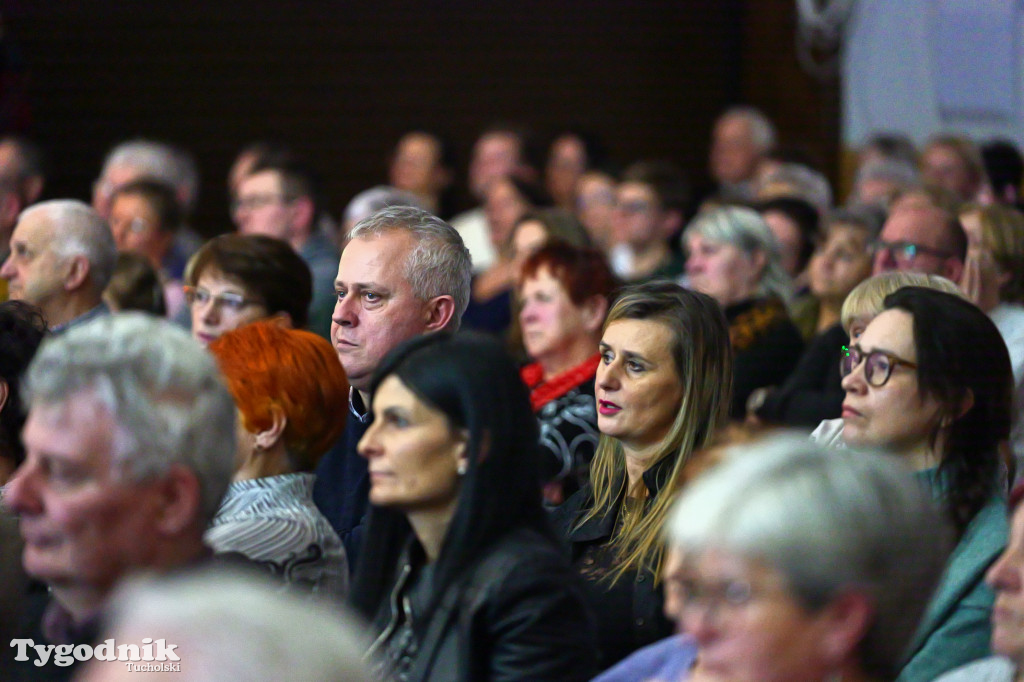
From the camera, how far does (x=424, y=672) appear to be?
1980 mm

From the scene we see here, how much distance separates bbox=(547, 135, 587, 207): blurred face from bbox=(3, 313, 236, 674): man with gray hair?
239 inches

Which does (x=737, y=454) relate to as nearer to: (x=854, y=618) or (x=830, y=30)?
(x=854, y=618)

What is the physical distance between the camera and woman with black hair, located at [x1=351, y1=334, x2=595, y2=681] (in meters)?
1.95

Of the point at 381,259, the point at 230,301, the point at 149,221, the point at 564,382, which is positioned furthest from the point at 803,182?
the point at 381,259

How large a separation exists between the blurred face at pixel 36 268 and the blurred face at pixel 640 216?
3007mm

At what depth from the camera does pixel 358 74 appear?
8.50 metres

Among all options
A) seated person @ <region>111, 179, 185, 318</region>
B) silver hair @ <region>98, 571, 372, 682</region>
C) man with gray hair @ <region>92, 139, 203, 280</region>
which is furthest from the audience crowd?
man with gray hair @ <region>92, 139, 203, 280</region>

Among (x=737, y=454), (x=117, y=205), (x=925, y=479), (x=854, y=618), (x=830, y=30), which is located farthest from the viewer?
(x=830, y=30)

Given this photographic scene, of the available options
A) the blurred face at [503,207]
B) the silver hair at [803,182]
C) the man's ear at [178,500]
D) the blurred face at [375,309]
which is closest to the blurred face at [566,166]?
the blurred face at [503,207]

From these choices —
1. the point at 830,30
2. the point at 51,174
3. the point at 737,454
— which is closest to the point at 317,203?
the point at 51,174

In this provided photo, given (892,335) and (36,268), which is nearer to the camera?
(892,335)

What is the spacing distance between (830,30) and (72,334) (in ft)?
21.3

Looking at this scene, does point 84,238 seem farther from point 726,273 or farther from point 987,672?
point 987,672

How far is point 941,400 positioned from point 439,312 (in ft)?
4.01
